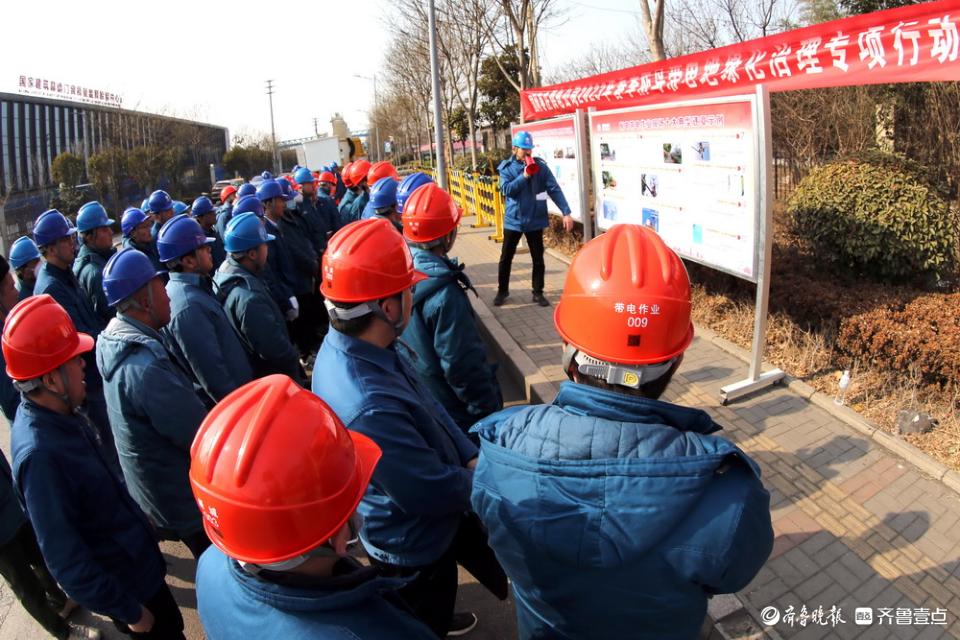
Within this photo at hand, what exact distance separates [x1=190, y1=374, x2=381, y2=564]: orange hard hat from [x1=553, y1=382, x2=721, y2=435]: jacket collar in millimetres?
596

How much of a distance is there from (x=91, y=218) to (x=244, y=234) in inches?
96.6

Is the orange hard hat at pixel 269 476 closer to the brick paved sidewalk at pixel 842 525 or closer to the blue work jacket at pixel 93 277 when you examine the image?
the brick paved sidewalk at pixel 842 525

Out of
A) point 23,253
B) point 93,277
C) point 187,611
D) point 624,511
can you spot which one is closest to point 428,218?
point 624,511

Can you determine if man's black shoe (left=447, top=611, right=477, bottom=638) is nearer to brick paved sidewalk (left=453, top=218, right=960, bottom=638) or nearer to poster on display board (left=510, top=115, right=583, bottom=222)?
brick paved sidewalk (left=453, top=218, right=960, bottom=638)

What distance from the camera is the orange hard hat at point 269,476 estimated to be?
119 centimetres

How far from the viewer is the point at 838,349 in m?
4.79

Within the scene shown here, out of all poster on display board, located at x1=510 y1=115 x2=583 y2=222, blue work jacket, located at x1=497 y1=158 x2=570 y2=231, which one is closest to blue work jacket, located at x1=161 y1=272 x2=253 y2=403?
blue work jacket, located at x1=497 y1=158 x2=570 y2=231

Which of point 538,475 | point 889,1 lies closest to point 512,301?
point 538,475

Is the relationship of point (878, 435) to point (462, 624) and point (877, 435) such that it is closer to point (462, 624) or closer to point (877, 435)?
point (877, 435)

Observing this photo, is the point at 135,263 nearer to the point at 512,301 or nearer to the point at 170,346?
the point at 170,346

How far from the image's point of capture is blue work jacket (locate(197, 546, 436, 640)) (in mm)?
1212

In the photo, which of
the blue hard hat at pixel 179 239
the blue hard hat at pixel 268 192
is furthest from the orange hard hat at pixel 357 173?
the blue hard hat at pixel 179 239

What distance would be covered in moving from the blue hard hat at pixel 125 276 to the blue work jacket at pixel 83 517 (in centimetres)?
66

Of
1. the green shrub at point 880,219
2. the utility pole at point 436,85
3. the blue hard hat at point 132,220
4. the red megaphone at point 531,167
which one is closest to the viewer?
the green shrub at point 880,219
